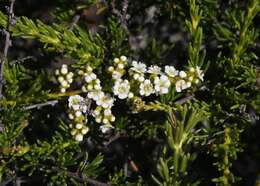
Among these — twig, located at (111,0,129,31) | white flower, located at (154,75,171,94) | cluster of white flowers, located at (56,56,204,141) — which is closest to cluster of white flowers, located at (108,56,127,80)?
cluster of white flowers, located at (56,56,204,141)

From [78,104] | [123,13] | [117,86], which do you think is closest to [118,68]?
[117,86]

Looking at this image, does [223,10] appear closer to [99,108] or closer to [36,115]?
[99,108]

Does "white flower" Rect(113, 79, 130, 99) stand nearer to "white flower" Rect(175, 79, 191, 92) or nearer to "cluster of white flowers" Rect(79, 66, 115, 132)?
"cluster of white flowers" Rect(79, 66, 115, 132)

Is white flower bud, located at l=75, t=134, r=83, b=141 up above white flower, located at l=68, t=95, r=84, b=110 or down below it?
below

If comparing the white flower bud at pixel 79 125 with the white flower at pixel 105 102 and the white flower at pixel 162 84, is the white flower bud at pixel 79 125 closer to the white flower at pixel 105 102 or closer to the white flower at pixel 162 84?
the white flower at pixel 105 102

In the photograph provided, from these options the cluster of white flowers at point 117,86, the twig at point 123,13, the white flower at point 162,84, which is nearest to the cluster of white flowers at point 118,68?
the cluster of white flowers at point 117,86

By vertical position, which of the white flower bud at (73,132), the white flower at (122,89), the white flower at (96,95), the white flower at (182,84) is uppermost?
the white flower at (182,84)

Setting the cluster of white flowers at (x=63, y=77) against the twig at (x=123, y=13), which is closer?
the cluster of white flowers at (x=63, y=77)
